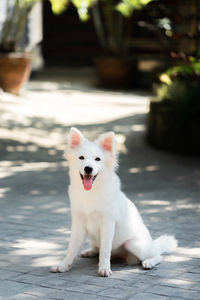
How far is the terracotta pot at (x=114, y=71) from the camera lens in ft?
66.2

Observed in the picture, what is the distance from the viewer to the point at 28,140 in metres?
12.4

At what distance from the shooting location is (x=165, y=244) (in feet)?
19.6

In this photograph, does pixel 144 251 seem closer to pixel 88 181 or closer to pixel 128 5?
pixel 88 181

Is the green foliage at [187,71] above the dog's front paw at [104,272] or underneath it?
above

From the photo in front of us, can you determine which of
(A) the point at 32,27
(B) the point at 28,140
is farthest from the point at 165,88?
(A) the point at 32,27

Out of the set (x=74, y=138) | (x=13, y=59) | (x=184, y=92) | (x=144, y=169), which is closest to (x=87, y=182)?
(x=74, y=138)

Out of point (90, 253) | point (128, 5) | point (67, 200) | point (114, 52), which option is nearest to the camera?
point (90, 253)

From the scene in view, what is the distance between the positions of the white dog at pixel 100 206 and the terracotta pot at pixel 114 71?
1488 cm

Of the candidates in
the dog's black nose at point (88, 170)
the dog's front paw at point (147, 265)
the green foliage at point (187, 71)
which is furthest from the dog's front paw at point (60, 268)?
the green foliage at point (187, 71)

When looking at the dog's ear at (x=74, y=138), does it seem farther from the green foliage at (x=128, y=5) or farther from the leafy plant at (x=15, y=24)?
the leafy plant at (x=15, y=24)

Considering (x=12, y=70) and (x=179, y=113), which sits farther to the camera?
(x=12, y=70)

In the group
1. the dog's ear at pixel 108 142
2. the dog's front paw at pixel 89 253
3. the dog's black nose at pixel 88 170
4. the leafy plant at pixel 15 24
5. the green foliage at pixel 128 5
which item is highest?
the green foliage at pixel 128 5

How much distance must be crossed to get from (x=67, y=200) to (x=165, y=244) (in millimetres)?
2676

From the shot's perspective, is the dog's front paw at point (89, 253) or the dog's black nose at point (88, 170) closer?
the dog's black nose at point (88, 170)
